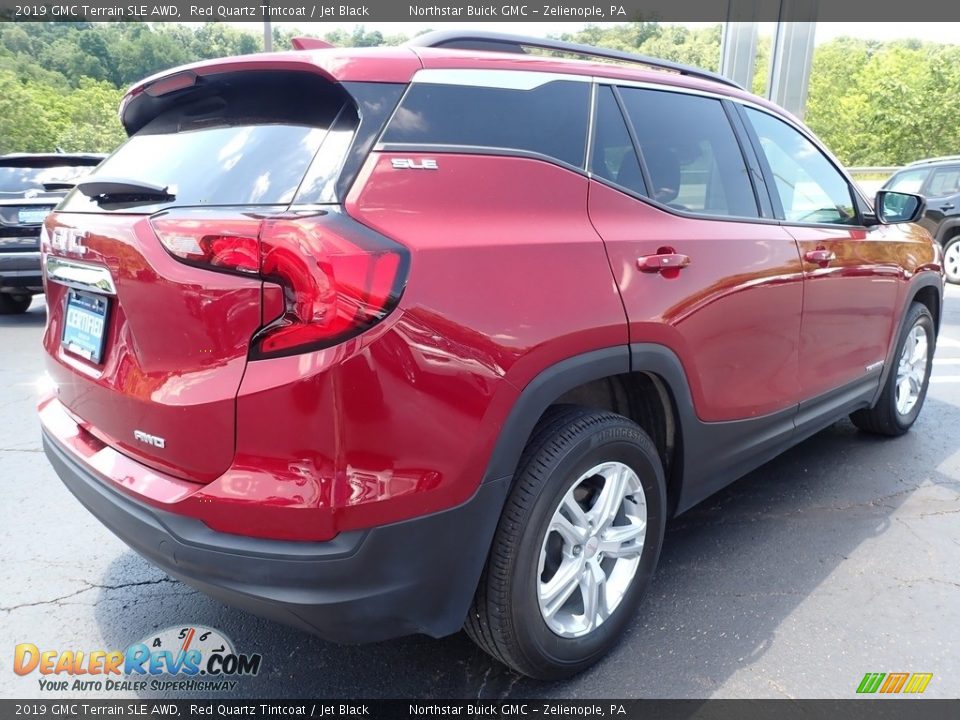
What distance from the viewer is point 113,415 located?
191cm

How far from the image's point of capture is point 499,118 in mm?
1962

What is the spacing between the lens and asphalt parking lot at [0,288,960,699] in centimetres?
216

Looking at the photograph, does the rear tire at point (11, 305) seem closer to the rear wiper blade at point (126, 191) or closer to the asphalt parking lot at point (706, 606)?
the asphalt parking lot at point (706, 606)

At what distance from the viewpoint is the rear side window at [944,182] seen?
422 inches

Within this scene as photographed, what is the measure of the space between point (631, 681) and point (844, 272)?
84.1 inches

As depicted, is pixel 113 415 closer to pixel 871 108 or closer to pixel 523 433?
pixel 523 433

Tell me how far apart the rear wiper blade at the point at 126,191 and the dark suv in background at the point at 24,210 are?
6.16 meters

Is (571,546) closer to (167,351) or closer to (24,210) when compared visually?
(167,351)

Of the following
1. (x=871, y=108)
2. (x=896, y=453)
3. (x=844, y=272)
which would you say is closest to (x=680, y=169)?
(x=844, y=272)

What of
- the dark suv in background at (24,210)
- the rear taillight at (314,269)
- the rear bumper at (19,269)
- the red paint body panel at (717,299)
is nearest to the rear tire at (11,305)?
the dark suv in background at (24,210)

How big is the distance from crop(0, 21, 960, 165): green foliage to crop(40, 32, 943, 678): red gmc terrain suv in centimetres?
2420

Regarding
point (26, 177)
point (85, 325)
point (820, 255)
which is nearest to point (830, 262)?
point (820, 255)

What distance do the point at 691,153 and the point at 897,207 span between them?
180cm

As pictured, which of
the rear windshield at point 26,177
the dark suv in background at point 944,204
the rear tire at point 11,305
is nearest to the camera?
the rear windshield at point 26,177
